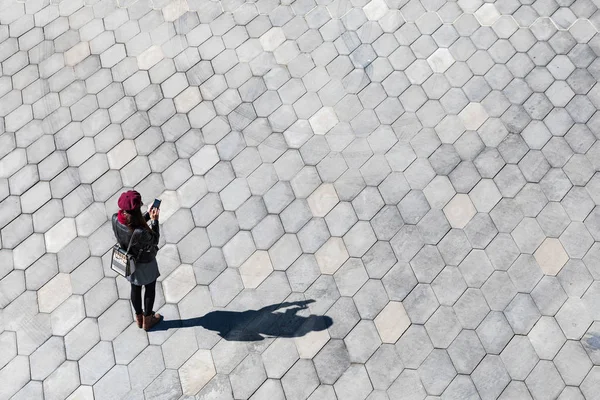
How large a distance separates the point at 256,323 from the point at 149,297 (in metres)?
1.00

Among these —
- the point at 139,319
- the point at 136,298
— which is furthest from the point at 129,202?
the point at 139,319

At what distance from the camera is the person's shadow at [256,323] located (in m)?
6.24

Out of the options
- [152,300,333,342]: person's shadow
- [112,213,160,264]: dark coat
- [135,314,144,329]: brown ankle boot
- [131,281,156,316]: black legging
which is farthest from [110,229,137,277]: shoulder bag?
[152,300,333,342]: person's shadow

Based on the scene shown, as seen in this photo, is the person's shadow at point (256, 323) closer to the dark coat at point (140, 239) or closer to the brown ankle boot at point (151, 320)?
the brown ankle boot at point (151, 320)

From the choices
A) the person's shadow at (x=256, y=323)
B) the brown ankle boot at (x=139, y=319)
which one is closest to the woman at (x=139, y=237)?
the brown ankle boot at (x=139, y=319)

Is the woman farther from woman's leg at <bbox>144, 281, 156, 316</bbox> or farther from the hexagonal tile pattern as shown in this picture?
the hexagonal tile pattern

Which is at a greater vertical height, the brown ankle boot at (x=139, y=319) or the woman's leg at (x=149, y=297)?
the woman's leg at (x=149, y=297)

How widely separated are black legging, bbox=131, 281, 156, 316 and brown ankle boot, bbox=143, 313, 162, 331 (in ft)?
0.21

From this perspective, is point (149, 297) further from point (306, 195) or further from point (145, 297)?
point (306, 195)

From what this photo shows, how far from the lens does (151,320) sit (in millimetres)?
6188

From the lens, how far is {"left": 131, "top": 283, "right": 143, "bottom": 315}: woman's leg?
229 inches

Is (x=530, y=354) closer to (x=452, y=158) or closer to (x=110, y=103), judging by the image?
(x=452, y=158)

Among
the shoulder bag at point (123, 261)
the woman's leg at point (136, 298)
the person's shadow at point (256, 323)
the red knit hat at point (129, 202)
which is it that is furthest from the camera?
the person's shadow at point (256, 323)

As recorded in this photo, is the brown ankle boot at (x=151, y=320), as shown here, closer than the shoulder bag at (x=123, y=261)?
No
